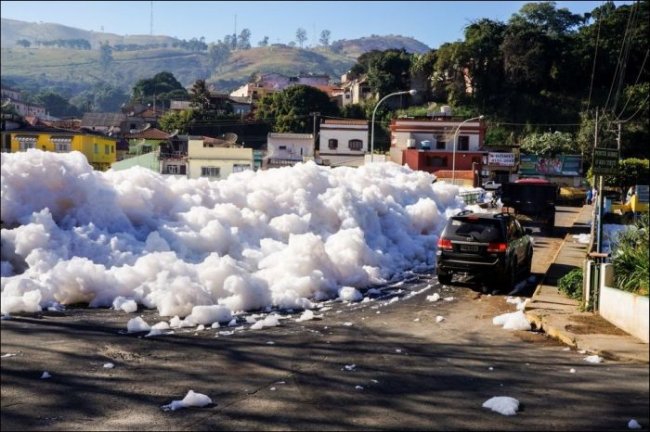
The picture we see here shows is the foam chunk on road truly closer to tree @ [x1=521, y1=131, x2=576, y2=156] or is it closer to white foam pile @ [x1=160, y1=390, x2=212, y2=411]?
white foam pile @ [x1=160, y1=390, x2=212, y2=411]

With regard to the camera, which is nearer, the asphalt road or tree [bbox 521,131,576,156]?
the asphalt road

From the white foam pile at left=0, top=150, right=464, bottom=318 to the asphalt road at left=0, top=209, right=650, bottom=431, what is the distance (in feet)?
2.43

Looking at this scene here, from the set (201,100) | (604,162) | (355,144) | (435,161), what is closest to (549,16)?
(435,161)

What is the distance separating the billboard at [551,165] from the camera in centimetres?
6488

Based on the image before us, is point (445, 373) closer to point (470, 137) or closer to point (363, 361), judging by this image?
point (363, 361)

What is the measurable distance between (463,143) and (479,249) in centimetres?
5081

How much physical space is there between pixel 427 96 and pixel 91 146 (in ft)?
241

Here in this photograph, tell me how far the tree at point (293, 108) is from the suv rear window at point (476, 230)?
37427mm

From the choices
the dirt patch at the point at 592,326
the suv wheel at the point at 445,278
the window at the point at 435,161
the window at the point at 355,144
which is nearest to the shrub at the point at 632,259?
the dirt patch at the point at 592,326

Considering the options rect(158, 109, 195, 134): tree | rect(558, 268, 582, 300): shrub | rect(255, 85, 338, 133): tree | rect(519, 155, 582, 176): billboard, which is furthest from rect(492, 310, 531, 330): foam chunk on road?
rect(519, 155, 582, 176): billboard

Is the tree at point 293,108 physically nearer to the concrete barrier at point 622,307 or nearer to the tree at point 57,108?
the tree at point 57,108

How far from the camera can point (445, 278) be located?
14.9 meters

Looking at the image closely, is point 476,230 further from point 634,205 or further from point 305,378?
point 634,205

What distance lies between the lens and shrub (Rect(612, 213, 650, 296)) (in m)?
9.16
